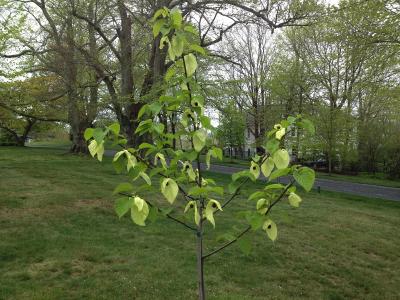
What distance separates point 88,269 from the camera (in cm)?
619

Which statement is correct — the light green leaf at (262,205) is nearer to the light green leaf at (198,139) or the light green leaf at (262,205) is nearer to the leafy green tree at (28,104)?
the light green leaf at (198,139)

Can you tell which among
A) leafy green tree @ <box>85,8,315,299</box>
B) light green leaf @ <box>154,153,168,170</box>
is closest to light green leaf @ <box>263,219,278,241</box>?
leafy green tree @ <box>85,8,315,299</box>

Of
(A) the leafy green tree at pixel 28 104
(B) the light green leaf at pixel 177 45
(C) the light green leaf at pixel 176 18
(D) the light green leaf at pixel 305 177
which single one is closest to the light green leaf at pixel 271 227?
(D) the light green leaf at pixel 305 177

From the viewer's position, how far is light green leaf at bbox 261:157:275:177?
246 cm

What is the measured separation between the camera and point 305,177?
2.04m

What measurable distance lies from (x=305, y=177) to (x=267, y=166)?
457 mm

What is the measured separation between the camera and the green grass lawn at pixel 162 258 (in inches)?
224

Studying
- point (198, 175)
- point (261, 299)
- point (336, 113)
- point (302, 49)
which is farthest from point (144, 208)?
point (302, 49)

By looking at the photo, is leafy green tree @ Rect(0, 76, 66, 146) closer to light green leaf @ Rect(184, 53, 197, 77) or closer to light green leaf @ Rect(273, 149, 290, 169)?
light green leaf @ Rect(184, 53, 197, 77)

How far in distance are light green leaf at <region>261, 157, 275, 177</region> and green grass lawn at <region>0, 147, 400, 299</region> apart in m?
2.07

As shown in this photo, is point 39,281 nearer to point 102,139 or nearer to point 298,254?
point 102,139

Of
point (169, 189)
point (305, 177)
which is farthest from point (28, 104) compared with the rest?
point (305, 177)

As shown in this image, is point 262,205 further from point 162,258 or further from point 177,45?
point 162,258

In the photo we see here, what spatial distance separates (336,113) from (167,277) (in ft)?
86.3
